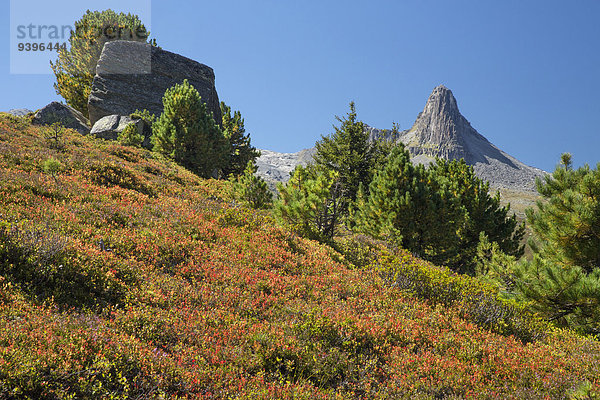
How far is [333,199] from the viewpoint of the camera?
46.2ft

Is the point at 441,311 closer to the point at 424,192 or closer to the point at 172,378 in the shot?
the point at 172,378

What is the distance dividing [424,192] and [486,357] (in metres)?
11.3

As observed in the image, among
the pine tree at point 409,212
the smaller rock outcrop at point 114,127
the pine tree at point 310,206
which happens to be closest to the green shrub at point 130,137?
the smaller rock outcrop at point 114,127

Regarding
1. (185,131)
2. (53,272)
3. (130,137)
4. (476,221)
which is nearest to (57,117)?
(130,137)

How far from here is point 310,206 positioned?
13.7m

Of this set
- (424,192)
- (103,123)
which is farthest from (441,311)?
(103,123)

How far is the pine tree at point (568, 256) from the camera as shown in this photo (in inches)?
309

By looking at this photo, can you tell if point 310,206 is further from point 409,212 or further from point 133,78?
point 133,78

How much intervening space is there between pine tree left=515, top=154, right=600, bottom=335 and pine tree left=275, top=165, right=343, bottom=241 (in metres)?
7.17

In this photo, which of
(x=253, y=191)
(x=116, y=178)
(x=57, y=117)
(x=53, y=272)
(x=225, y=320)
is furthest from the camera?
(x=57, y=117)

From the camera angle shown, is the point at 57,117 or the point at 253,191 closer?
the point at 253,191

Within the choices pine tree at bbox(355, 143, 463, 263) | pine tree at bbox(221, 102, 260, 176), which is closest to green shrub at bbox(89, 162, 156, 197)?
pine tree at bbox(355, 143, 463, 263)

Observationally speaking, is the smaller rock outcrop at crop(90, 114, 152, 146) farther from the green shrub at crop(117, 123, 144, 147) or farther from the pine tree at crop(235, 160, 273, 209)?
the pine tree at crop(235, 160, 273, 209)

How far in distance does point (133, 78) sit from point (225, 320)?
43842mm
